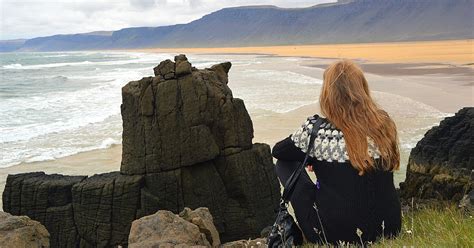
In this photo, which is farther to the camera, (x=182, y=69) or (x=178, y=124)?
(x=182, y=69)

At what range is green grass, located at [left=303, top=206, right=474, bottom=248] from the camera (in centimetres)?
412

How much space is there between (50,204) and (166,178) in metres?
2.00

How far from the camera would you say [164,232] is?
601cm

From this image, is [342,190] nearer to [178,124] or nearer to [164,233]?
[164,233]

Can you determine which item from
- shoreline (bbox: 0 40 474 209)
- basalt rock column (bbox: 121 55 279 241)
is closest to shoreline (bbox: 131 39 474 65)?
shoreline (bbox: 0 40 474 209)

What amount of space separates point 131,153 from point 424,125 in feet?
41.9

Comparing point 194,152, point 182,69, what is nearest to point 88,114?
point 182,69

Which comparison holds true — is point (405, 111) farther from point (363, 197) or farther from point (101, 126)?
point (363, 197)

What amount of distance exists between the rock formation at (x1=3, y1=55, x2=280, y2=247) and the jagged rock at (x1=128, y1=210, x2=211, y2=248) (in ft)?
8.74

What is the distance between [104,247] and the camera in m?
8.81

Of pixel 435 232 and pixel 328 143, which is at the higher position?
pixel 328 143

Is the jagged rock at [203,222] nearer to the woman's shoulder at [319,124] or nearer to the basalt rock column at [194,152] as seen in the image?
the basalt rock column at [194,152]

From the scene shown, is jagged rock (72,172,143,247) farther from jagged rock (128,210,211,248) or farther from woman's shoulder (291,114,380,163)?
woman's shoulder (291,114,380,163)

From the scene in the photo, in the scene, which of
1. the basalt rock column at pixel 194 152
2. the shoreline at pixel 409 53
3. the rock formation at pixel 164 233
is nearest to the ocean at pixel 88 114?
the basalt rock column at pixel 194 152
